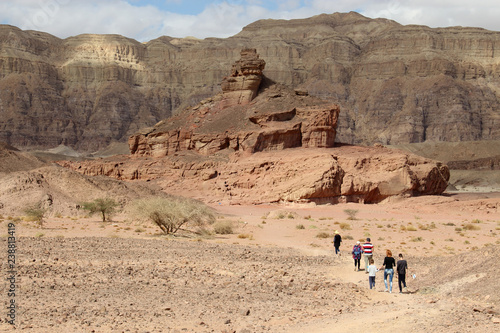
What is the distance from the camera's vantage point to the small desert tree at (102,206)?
32.8 metres

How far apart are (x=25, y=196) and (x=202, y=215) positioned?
1141cm

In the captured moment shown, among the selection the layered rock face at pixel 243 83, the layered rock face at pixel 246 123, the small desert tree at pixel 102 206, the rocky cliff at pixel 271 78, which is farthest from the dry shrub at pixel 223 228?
the rocky cliff at pixel 271 78

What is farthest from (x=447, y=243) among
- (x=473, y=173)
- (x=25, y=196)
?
(x=473, y=173)

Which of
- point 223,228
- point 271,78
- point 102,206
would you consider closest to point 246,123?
point 102,206

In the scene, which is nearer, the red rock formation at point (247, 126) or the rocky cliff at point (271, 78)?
the red rock formation at point (247, 126)

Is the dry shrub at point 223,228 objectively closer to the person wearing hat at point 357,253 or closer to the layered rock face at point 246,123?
the person wearing hat at point 357,253

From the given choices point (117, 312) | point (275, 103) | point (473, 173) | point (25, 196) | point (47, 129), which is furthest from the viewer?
point (47, 129)

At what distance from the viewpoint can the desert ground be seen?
11008 millimetres

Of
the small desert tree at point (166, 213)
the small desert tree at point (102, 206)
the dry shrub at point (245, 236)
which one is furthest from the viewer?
the small desert tree at point (102, 206)

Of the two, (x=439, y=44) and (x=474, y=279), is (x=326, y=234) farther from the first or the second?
(x=439, y=44)

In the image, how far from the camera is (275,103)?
2031 inches

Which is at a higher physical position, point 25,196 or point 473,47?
point 473,47

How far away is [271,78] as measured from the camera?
15250 cm

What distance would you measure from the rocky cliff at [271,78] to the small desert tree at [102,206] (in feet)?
349
